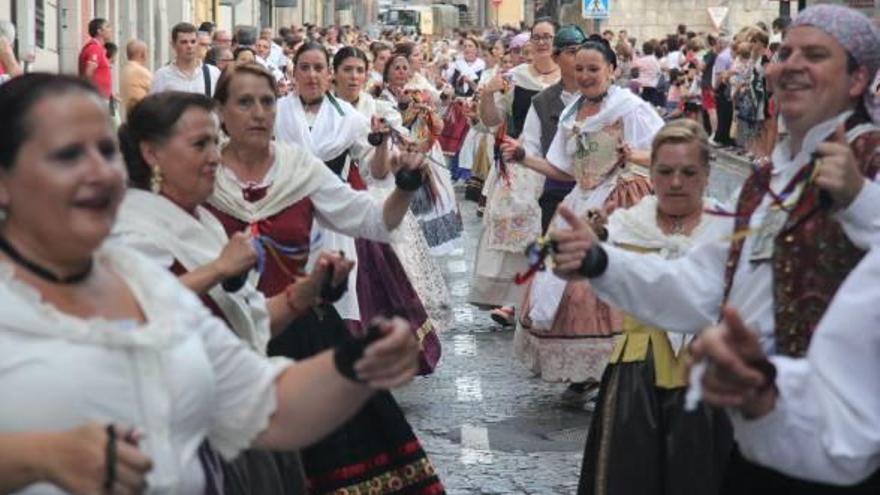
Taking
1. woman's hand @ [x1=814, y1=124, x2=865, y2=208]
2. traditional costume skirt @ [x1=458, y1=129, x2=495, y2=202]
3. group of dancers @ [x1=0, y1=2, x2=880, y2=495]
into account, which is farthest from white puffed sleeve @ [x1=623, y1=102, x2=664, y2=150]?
traditional costume skirt @ [x1=458, y1=129, x2=495, y2=202]

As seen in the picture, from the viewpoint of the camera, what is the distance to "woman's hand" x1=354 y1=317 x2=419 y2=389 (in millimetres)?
3447

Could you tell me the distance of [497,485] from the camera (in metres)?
7.91

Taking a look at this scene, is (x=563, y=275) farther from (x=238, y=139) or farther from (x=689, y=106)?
(x=689, y=106)

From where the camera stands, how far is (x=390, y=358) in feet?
11.4

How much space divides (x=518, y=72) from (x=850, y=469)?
8.99 meters

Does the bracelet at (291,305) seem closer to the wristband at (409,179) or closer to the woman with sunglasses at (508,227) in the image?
the wristband at (409,179)


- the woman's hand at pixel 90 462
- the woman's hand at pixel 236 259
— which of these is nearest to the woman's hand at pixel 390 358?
the woman's hand at pixel 90 462

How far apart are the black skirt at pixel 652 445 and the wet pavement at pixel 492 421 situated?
148cm

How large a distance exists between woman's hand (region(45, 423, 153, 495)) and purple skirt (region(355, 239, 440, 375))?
251 inches

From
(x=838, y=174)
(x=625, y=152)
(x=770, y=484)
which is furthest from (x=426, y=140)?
(x=838, y=174)

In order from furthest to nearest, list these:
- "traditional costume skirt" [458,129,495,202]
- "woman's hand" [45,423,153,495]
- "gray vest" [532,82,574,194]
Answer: "traditional costume skirt" [458,129,495,202] → "gray vest" [532,82,574,194] → "woman's hand" [45,423,153,495]

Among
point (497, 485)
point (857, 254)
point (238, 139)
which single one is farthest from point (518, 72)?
point (857, 254)

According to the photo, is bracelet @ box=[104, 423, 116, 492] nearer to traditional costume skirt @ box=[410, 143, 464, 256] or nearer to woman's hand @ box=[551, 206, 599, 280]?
woman's hand @ box=[551, 206, 599, 280]

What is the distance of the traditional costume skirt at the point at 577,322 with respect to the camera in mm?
9391
